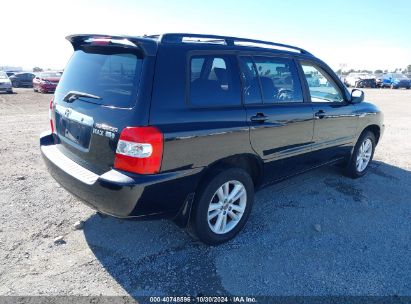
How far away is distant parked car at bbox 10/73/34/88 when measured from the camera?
1027 inches

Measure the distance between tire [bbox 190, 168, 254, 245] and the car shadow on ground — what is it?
145mm

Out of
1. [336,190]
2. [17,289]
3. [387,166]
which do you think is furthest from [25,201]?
[387,166]

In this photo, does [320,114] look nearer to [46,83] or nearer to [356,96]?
[356,96]

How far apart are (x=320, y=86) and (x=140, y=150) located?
2842 millimetres

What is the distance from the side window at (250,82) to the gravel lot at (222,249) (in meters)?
1.36

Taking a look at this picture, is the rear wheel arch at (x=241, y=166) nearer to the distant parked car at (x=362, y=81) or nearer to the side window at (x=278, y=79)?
the side window at (x=278, y=79)

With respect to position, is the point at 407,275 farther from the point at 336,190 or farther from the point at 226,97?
the point at 226,97

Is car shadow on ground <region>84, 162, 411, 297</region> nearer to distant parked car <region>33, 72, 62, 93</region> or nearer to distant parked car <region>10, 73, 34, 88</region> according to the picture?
distant parked car <region>33, 72, 62, 93</region>

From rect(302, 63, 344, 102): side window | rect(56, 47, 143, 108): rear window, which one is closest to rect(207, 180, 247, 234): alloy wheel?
rect(56, 47, 143, 108): rear window

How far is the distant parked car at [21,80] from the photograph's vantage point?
26.1 meters

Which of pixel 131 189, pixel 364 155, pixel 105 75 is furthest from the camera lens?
pixel 364 155

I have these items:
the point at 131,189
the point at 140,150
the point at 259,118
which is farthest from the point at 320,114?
the point at 131,189

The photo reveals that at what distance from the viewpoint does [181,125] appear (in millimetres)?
2578

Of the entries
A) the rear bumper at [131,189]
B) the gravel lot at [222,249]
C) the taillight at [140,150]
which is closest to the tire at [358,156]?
the gravel lot at [222,249]
